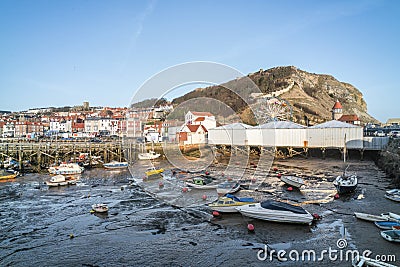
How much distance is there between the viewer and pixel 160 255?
485 inches

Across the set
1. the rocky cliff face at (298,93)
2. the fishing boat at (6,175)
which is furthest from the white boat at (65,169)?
the rocky cliff face at (298,93)

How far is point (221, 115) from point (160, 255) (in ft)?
241

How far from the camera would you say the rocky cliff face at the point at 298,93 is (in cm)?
8354

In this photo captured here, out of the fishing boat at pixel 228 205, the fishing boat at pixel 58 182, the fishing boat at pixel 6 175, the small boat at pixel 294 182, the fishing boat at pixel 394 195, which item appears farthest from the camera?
the fishing boat at pixel 6 175

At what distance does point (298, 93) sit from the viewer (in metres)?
99.1

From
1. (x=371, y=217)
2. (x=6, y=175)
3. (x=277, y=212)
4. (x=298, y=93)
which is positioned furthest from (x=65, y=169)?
(x=298, y=93)

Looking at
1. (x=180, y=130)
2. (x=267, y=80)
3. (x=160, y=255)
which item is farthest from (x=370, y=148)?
(x=267, y=80)

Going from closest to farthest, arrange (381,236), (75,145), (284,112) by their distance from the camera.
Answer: (381,236), (75,145), (284,112)

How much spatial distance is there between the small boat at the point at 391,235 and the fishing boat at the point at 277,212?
124 inches

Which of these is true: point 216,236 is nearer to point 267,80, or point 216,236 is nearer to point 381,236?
point 381,236

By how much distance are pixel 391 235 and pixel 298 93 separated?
300 feet

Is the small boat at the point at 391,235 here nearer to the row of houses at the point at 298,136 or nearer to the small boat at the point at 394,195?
the small boat at the point at 394,195

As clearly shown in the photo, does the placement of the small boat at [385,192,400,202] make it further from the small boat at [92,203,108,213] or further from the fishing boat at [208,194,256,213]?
the small boat at [92,203,108,213]

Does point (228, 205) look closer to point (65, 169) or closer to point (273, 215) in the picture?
point (273, 215)
